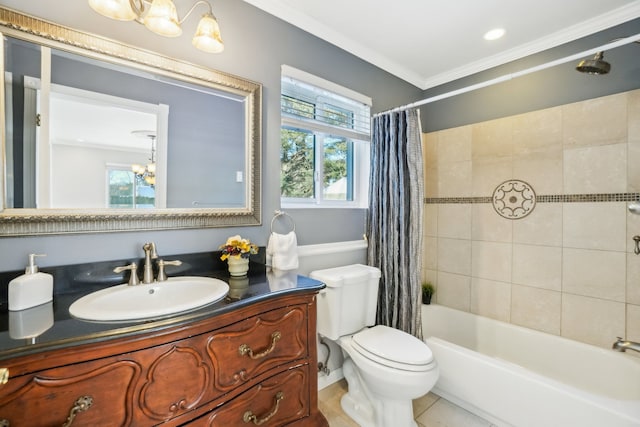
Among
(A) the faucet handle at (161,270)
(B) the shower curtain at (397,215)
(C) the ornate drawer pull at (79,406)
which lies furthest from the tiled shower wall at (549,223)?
(C) the ornate drawer pull at (79,406)

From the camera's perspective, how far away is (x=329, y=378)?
6.69 feet

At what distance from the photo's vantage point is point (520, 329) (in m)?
2.16

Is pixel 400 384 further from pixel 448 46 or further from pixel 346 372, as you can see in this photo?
pixel 448 46

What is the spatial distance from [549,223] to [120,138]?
2703 millimetres

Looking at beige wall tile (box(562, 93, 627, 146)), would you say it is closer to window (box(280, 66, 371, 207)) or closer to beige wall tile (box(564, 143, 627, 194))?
beige wall tile (box(564, 143, 627, 194))

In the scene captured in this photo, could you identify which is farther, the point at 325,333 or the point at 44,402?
the point at 325,333

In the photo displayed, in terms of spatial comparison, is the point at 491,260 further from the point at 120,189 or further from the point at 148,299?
the point at 120,189

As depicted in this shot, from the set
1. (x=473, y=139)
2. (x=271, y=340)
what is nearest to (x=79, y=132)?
(x=271, y=340)

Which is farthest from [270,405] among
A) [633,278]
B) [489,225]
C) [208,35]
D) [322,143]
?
[633,278]

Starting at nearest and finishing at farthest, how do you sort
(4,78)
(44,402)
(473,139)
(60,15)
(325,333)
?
(44,402) → (4,78) → (60,15) → (325,333) → (473,139)

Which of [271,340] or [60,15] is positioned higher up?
[60,15]

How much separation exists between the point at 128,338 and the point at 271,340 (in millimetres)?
497

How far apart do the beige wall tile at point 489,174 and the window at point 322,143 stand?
Result: 3.11ft

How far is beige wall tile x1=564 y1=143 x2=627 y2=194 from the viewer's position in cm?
181
